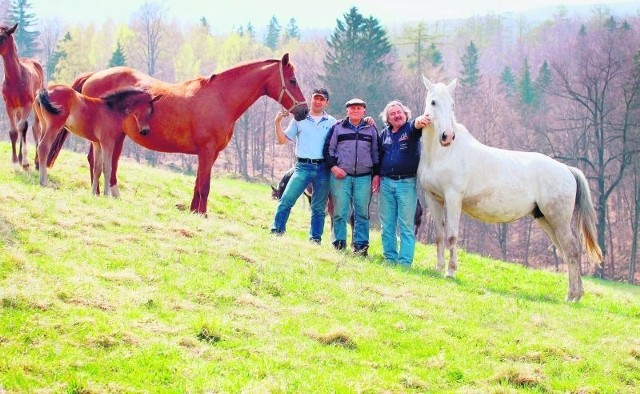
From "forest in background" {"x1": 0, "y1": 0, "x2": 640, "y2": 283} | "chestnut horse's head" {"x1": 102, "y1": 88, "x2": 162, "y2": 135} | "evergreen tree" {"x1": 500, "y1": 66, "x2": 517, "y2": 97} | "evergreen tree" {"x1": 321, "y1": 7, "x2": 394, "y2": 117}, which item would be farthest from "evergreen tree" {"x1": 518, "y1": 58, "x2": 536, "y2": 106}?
"chestnut horse's head" {"x1": 102, "y1": 88, "x2": 162, "y2": 135}

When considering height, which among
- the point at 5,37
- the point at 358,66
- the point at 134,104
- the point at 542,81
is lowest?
the point at 134,104

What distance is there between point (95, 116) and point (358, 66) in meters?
36.2

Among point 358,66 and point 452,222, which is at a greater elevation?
point 358,66

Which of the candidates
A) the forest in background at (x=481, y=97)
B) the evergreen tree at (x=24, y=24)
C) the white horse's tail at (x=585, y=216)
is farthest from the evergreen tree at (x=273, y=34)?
the white horse's tail at (x=585, y=216)

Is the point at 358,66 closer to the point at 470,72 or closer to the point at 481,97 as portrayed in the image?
the point at 481,97

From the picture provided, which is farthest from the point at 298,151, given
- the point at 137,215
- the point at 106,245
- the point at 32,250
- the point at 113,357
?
the point at 113,357

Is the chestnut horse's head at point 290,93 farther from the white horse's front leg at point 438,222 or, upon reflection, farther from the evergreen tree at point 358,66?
the evergreen tree at point 358,66

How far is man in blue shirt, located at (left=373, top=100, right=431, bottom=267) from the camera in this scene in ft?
33.6

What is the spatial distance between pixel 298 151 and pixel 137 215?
2.82 m

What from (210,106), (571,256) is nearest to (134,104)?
(210,106)

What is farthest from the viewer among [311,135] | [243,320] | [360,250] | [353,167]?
[311,135]

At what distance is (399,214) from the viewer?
10.4m

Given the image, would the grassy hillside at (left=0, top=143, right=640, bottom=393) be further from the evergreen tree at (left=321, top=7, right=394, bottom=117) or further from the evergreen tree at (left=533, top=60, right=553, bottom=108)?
the evergreen tree at (left=533, top=60, right=553, bottom=108)

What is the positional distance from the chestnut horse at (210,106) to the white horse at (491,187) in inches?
91.9
